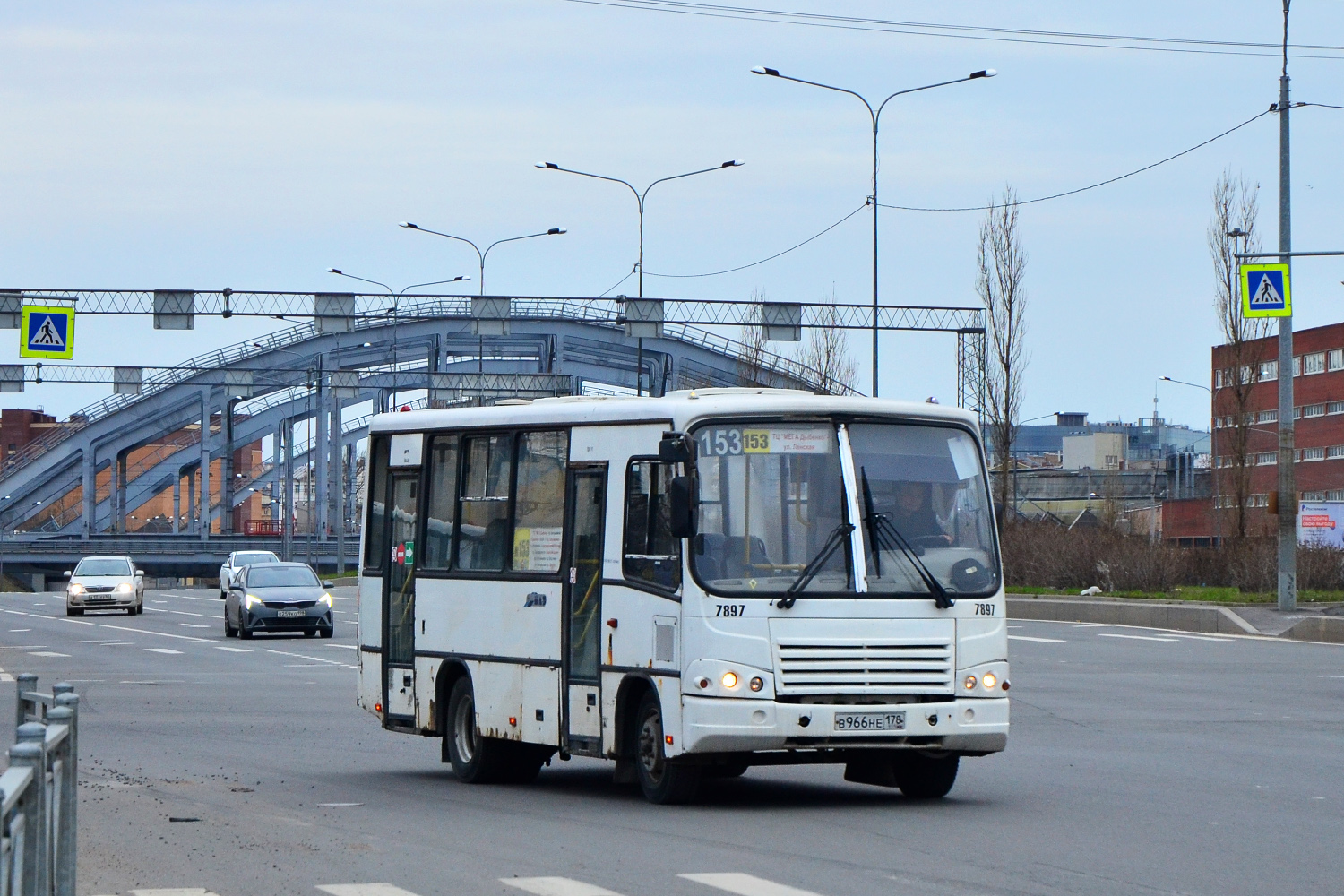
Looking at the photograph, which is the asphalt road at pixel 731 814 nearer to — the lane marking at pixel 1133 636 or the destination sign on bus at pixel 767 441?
the destination sign on bus at pixel 767 441

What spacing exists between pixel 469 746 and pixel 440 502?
1808mm

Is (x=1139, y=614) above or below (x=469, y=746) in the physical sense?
below

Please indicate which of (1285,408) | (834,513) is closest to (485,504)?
(834,513)

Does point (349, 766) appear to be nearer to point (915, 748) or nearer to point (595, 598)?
point (595, 598)

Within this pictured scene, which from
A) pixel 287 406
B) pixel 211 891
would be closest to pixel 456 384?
pixel 287 406

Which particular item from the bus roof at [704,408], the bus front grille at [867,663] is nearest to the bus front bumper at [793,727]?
the bus front grille at [867,663]

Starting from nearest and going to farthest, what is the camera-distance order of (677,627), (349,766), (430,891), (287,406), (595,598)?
(430,891) < (677,627) < (595,598) < (349,766) < (287,406)

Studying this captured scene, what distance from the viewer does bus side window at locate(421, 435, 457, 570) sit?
14.9 metres

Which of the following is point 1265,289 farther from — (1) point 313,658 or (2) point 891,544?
(2) point 891,544

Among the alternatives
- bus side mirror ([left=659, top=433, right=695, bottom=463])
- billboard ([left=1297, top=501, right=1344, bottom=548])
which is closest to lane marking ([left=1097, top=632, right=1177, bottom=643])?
bus side mirror ([left=659, top=433, right=695, bottom=463])

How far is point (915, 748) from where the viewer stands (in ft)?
40.3

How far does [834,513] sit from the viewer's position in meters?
12.5

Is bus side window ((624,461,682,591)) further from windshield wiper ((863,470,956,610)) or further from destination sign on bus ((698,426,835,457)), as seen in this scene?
windshield wiper ((863,470,956,610))

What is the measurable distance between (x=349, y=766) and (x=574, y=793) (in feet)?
8.98
